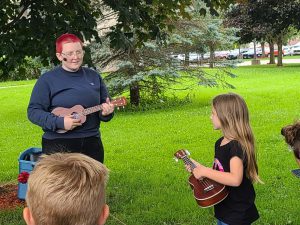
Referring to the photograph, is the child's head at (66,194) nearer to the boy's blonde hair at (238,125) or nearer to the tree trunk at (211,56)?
the boy's blonde hair at (238,125)

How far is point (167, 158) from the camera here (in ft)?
26.2

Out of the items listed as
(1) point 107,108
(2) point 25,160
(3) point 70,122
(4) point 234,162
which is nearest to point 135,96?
(2) point 25,160

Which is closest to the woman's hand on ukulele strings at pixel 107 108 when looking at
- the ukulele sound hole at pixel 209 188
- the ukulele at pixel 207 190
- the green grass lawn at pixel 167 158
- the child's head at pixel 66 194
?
the ukulele at pixel 207 190

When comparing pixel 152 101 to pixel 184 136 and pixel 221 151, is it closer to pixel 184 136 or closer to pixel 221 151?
pixel 184 136

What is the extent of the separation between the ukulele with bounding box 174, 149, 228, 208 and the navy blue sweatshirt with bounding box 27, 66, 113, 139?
95cm

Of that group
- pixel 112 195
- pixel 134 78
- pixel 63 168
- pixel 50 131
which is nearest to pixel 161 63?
pixel 134 78

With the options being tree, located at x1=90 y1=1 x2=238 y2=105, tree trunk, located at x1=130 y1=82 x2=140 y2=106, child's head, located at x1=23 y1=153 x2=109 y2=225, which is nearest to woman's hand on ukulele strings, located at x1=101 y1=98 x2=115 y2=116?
child's head, located at x1=23 y1=153 x2=109 y2=225

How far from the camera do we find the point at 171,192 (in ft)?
19.3

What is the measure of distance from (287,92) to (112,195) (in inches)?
504

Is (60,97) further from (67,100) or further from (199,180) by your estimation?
(199,180)

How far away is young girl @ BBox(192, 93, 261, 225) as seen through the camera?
3.19 metres

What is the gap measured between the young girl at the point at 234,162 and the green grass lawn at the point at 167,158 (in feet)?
5.17

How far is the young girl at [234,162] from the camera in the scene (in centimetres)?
319

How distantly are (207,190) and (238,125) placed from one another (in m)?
0.48
